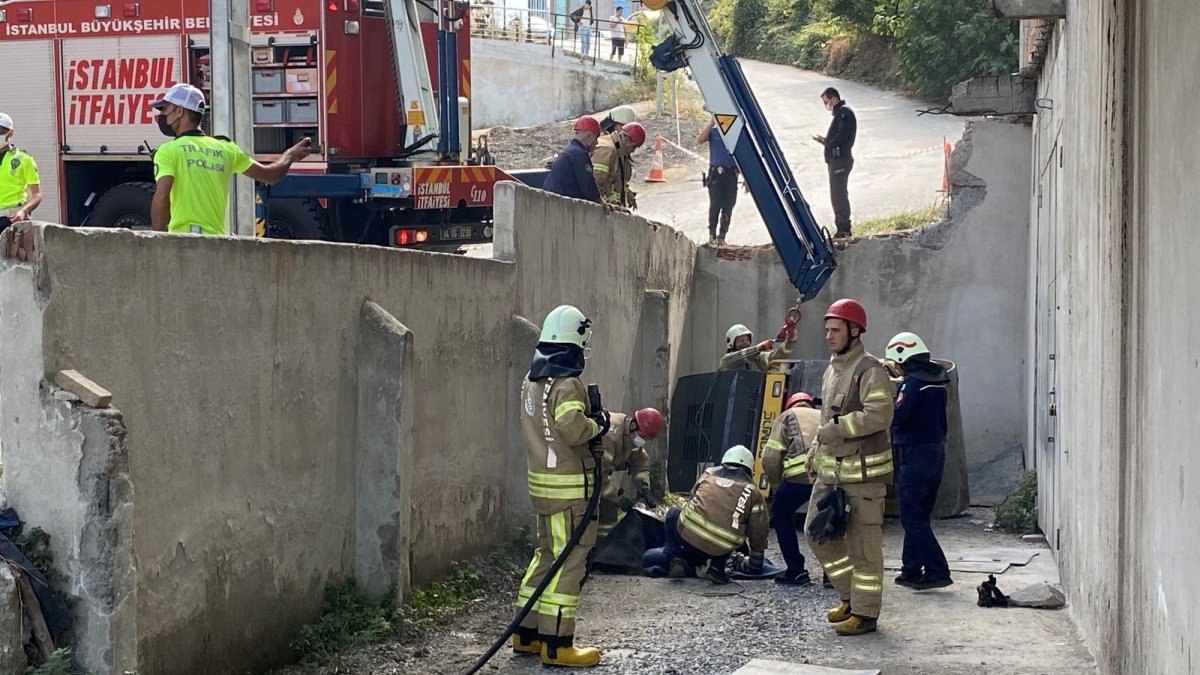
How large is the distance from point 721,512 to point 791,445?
668 mm

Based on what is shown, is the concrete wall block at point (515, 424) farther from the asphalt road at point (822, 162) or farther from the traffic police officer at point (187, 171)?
the asphalt road at point (822, 162)

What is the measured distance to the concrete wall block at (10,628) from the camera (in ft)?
15.8

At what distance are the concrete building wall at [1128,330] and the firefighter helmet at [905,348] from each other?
889 millimetres

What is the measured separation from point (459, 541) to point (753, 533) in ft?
6.68

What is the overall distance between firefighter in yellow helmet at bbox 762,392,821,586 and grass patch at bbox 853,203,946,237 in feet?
21.9

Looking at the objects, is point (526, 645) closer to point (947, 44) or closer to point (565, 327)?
point (565, 327)

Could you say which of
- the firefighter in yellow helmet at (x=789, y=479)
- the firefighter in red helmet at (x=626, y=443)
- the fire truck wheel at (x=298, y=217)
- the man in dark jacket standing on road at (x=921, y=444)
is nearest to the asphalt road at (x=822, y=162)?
the fire truck wheel at (x=298, y=217)

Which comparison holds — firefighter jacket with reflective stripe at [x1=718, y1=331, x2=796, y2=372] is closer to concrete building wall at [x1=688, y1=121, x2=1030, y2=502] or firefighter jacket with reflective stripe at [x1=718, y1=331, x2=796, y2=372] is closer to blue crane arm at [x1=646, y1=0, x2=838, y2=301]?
blue crane arm at [x1=646, y1=0, x2=838, y2=301]

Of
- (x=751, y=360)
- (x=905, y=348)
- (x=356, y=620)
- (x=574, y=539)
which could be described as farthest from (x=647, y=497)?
(x=356, y=620)

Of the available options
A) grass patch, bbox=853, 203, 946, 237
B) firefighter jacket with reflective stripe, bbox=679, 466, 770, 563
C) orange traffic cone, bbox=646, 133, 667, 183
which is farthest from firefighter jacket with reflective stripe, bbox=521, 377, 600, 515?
orange traffic cone, bbox=646, 133, 667, 183

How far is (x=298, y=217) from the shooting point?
13.5m

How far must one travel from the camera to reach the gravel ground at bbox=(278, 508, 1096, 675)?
7.27 metres

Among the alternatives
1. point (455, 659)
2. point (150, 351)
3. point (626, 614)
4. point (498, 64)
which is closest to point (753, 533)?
point (626, 614)

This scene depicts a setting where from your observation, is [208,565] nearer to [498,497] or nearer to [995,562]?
[498,497]
